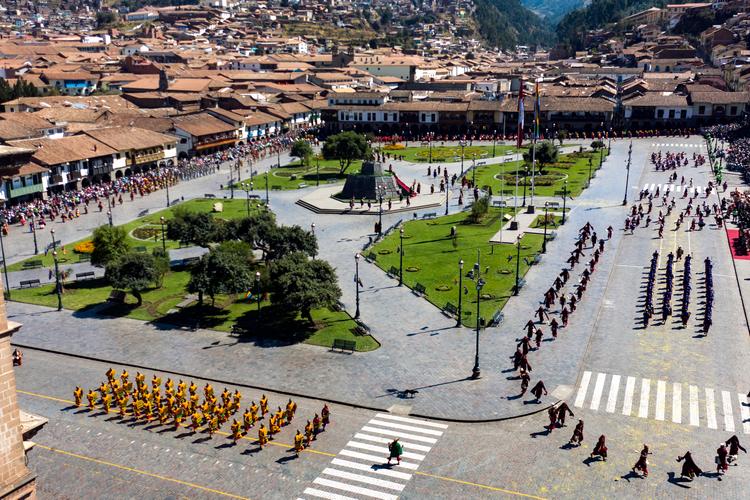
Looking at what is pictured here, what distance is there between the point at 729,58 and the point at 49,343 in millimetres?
132051

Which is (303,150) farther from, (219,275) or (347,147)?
(219,275)

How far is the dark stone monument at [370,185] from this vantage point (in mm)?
60156

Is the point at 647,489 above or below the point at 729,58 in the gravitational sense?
below

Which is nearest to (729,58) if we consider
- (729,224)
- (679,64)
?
(679,64)

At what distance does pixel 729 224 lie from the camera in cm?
5081

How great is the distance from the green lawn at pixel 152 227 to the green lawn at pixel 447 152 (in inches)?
1062

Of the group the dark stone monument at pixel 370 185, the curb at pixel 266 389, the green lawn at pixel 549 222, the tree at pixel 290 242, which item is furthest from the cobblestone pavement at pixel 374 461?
the dark stone monument at pixel 370 185

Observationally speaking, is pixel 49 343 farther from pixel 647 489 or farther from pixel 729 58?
pixel 729 58

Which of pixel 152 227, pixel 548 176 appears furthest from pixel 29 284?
pixel 548 176

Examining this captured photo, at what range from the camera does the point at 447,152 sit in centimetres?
8775

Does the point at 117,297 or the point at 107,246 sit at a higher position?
the point at 107,246

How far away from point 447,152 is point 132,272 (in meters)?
57.8

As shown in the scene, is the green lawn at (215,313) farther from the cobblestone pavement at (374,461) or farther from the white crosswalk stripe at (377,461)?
the cobblestone pavement at (374,461)

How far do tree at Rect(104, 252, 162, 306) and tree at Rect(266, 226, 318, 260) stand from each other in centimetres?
662
